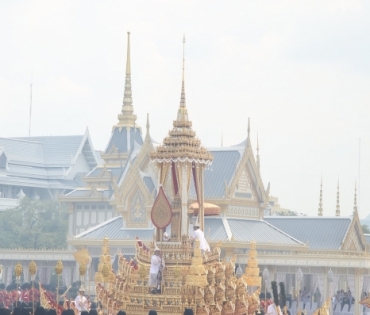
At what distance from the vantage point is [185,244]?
2822 centimetres

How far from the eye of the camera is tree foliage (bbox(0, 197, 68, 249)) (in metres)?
77.8

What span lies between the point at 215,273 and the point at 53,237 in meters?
50.9

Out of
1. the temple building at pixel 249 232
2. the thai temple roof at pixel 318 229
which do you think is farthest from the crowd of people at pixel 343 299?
the thai temple roof at pixel 318 229

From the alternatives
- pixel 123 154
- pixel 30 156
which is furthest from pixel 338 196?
pixel 30 156

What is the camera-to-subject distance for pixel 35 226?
81.8 meters

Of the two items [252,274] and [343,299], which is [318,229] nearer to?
[343,299]

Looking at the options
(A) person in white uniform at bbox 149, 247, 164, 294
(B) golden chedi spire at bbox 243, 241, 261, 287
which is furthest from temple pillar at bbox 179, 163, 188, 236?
(B) golden chedi spire at bbox 243, 241, 261, 287

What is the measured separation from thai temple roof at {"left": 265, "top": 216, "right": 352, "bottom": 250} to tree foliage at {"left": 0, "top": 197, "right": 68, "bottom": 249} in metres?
18.8

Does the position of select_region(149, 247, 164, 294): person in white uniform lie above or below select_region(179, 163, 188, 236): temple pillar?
below

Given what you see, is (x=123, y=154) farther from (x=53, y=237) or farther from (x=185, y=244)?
(x=185, y=244)

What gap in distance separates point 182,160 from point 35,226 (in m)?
53.8

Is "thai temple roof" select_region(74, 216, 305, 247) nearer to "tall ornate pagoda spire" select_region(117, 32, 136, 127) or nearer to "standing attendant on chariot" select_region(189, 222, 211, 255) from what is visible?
"tall ornate pagoda spire" select_region(117, 32, 136, 127)

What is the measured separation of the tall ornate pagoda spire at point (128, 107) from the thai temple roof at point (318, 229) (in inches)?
765

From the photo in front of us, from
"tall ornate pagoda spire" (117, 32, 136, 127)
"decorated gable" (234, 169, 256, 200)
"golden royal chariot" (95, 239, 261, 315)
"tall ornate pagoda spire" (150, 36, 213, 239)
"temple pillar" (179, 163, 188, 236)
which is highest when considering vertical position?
"tall ornate pagoda spire" (117, 32, 136, 127)
